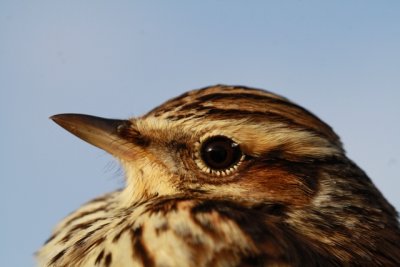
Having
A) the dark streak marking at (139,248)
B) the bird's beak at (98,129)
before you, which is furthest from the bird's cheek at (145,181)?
the dark streak marking at (139,248)

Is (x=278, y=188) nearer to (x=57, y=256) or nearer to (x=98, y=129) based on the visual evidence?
(x=98, y=129)

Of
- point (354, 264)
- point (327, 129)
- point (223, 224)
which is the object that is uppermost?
point (327, 129)

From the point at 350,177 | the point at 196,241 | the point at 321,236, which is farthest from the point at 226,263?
the point at 350,177

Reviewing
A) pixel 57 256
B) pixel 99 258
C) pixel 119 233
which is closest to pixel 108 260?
pixel 99 258

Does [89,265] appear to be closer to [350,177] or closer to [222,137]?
[222,137]

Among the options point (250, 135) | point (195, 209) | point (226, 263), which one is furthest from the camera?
point (250, 135)

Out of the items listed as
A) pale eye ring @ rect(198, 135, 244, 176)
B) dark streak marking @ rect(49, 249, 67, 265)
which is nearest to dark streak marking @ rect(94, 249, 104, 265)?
dark streak marking @ rect(49, 249, 67, 265)
